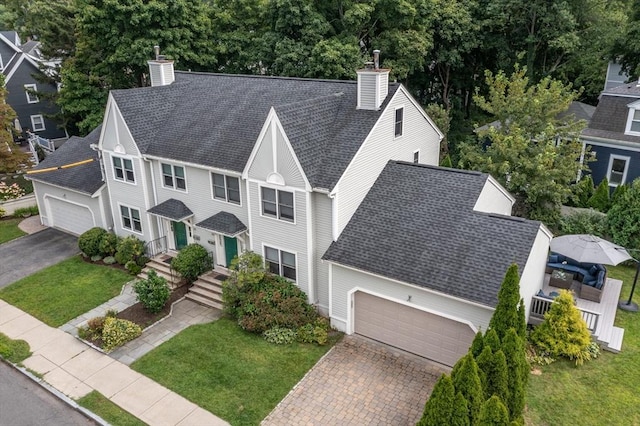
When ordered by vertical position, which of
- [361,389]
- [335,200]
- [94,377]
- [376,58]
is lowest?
[94,377]

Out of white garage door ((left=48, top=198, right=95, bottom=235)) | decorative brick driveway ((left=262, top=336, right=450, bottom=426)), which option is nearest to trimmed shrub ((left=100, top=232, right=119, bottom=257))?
white garage door ((left=48, top=198, right=95, bottom=235))

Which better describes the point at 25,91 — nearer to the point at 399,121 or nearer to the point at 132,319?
the point at 132,319

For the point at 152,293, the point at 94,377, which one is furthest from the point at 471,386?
the point at 152,293

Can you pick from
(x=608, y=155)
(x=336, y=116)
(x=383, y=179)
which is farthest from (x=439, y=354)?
(x=608, y=155)

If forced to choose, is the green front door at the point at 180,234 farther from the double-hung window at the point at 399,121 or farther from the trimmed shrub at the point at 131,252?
the double-hung window at the point at 399,121

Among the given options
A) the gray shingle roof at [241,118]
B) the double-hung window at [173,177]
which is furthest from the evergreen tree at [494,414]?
the double-hung window at [173,177]

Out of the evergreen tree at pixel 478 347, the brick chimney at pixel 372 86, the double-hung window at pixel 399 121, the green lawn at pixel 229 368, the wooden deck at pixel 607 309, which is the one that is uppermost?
the brick chimney at pixel 372 86
